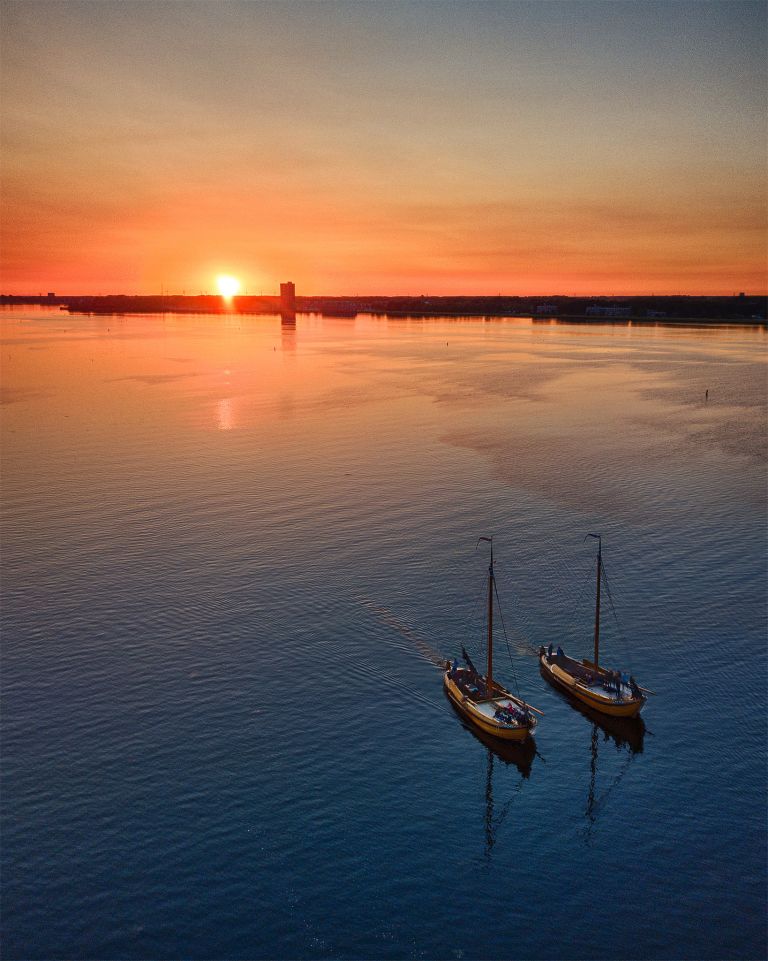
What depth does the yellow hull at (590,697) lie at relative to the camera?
156ft

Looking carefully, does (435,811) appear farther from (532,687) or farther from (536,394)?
(536,394)

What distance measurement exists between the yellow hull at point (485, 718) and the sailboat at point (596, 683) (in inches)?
180

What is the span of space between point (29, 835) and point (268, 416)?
122179mm

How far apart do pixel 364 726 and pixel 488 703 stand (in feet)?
27.3

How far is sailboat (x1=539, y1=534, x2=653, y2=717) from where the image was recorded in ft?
157

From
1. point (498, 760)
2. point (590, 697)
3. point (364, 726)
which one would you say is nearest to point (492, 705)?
point (498, 760)

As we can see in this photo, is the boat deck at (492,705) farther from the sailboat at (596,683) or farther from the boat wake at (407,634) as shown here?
the boat wake at (407,634)

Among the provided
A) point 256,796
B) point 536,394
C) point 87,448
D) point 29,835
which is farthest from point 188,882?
point 536,394

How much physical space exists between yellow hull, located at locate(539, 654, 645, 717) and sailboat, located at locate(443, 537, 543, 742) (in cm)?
320

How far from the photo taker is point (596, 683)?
49875 mm

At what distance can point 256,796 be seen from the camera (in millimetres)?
41031

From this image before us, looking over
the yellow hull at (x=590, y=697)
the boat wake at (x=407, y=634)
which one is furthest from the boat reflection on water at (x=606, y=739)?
the boat wake at (x=407, y=634)

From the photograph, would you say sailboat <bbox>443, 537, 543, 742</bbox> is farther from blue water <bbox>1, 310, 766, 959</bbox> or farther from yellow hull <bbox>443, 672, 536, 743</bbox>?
blue water <bbox>1, 310, 766, 959</bbox>

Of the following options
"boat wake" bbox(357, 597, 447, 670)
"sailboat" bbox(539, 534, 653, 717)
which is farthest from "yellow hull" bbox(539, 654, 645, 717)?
"boat wake" bbox(357, 597, 447, 670)
